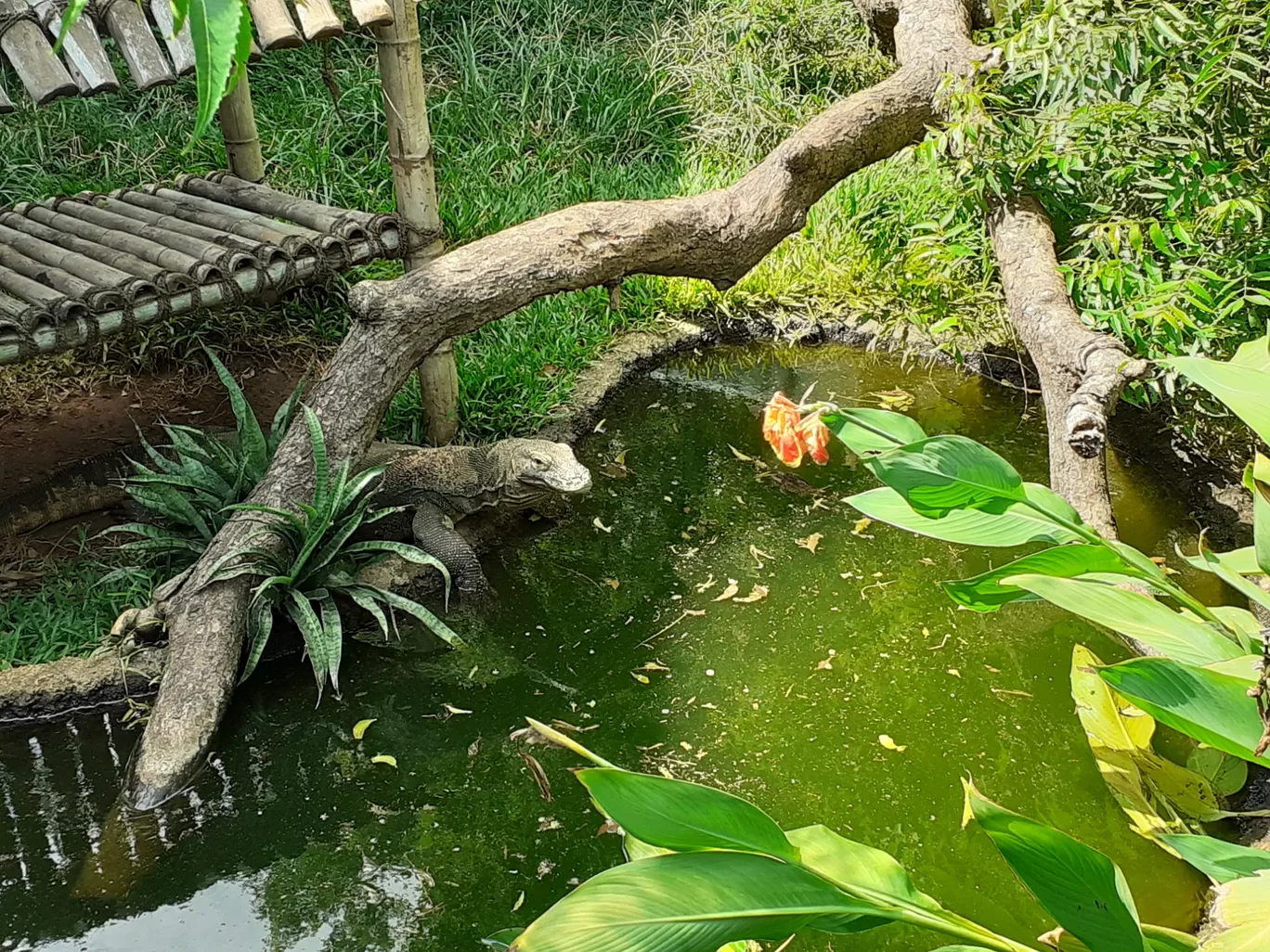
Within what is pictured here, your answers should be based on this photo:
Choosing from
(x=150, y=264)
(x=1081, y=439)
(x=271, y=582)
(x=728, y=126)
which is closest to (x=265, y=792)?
(x=271, y=582)

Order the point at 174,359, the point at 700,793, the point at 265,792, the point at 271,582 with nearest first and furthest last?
the point at 700,793 < the point at 265,792 < the point at 271,582 < the point at 174,359

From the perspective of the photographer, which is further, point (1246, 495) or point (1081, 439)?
point (1246, 495)

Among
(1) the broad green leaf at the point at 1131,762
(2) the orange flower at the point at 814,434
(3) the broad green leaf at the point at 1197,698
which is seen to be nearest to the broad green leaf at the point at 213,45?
(2) the orange flower at the point at 814,434

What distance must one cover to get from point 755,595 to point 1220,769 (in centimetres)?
145

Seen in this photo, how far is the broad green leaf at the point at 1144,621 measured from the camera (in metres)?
1.46

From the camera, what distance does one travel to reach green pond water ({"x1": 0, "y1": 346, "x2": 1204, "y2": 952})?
2398 millimetres

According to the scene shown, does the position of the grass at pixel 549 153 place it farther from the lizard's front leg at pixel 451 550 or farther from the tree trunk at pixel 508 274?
the lizard's front leg at pixel 451 550

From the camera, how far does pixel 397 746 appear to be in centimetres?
289

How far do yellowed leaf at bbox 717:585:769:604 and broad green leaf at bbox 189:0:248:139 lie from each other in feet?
10.0

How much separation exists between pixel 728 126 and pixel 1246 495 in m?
3.81

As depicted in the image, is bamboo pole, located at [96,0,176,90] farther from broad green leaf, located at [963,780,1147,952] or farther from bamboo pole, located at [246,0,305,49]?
broad green leaf, located at [963,780,1147,952]

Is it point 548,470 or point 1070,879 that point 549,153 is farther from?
point 1070,879

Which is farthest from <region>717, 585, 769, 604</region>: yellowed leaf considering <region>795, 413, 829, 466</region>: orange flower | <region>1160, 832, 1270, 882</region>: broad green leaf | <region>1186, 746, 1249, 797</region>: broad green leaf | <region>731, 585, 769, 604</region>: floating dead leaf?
<region>1160, 832, 1270, 882</region>: broad green leaf

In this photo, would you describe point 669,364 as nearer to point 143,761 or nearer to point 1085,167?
point 1085,167
